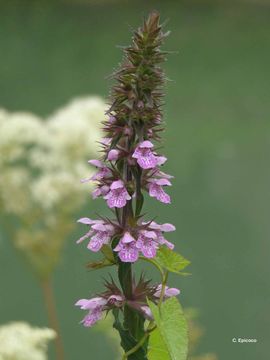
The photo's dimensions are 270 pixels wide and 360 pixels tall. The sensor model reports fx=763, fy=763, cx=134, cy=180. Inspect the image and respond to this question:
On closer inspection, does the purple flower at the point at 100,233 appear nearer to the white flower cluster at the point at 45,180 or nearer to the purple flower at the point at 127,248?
the purple flower at the point at 127,248

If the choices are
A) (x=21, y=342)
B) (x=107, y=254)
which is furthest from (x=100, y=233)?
(x=21, y=342)

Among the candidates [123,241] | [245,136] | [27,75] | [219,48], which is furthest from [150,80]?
[219,48]

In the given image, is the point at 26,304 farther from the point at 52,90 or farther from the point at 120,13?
the point at 120,13

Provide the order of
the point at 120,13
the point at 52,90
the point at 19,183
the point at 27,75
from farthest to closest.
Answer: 1. the point at 120,13
2. the point at 27,75
3. the point at 52,90
4. the point at 19,183

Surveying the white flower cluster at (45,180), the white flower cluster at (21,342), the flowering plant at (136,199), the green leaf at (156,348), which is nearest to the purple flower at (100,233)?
the flowering plant at (136,199)

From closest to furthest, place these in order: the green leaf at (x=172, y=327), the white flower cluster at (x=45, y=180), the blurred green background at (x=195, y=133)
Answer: the green leaf at (x=172, y=327), the white flower cluster at (x=45, y=180), the blurred green background at (x=195, y=133)
